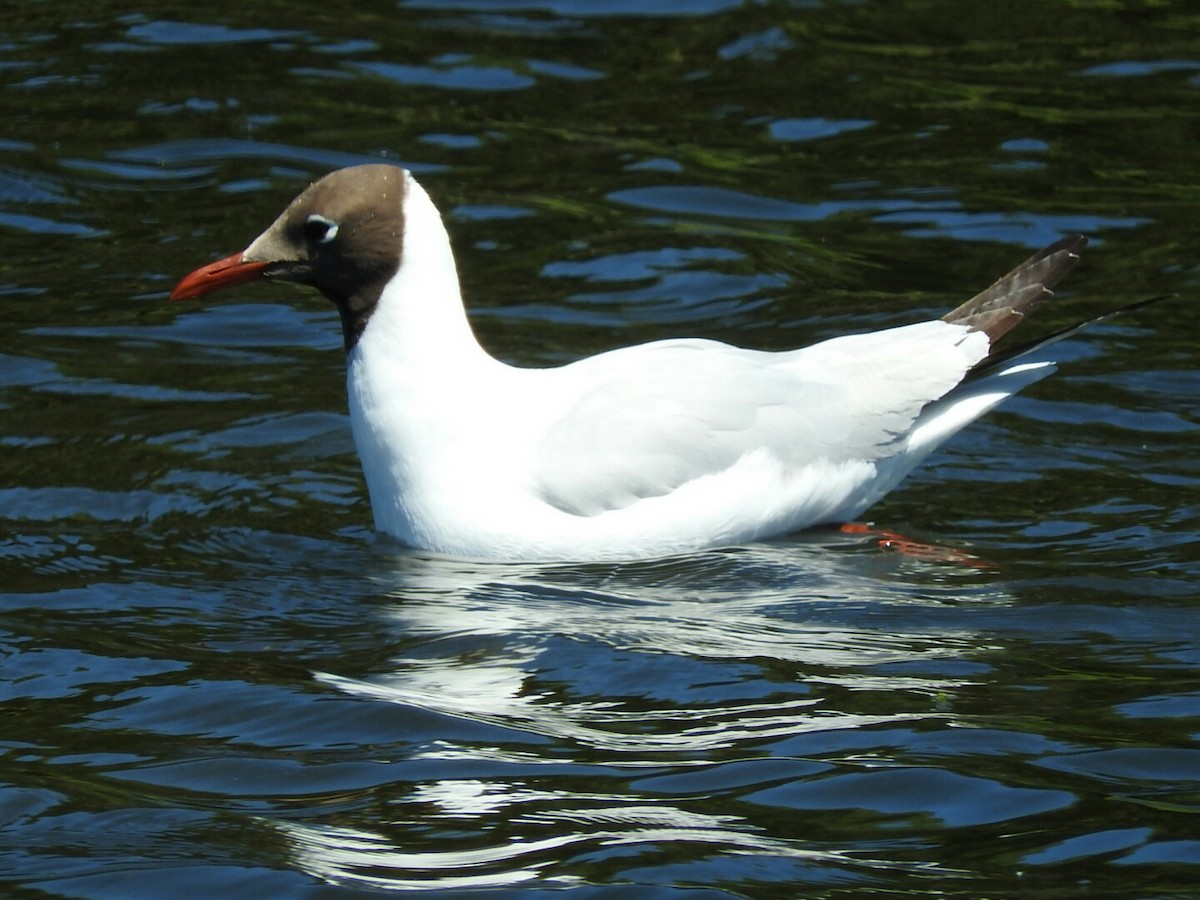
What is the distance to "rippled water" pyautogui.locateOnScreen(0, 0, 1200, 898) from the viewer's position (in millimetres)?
5043

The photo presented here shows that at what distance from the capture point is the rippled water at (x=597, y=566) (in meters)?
5.04

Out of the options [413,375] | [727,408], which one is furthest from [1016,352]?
[413,375]

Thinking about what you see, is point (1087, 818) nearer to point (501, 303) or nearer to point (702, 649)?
point (702, 649)

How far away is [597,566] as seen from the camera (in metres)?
7.00

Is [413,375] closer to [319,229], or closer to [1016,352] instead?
[319,229]

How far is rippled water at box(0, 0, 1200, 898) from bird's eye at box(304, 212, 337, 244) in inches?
42.5

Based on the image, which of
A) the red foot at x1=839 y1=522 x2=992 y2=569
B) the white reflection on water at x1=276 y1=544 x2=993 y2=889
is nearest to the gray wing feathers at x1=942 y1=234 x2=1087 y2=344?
the red foot at x1=839 y1=522 x2=992 y2=569

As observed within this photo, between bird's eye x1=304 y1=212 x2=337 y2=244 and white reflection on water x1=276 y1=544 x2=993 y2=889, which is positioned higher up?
bird's eye x1=304 y1=212 x2=337 y2=244

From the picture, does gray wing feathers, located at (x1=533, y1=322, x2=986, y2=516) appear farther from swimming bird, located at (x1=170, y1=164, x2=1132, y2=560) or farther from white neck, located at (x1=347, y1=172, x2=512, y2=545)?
white neck, located at (x1=347, y1=172, x2=512, y2=545)

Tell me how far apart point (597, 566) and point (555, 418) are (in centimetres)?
54

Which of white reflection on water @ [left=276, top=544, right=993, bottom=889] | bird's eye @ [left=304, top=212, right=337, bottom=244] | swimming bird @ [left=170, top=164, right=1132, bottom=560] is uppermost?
bird's eye @ [left=304, top=212, right=337, bottom=244]

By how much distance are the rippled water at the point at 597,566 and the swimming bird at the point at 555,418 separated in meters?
0.16

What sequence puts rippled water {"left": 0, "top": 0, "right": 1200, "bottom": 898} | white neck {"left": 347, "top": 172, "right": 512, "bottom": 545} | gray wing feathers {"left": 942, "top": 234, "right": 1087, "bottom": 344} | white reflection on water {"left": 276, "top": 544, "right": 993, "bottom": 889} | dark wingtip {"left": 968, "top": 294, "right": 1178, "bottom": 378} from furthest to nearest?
gray wing feathers {"left": 942, "top": 234, "right": 1087, "bottom": 344}, dark wingtip {"left": 968, "top": 294, "right": 1178, "bottom": 378}, white neck {"left": 347, "top": 172, "right": 512, "bottom": 545}, rippled water {"left": 0, "top": 0, "right": 1200, "bottom": 898}, white reflection on water {"left": 276, "top": 544, "right": 993, "bottom": 889}

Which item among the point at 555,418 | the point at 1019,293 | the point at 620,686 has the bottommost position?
the point at 620,686
